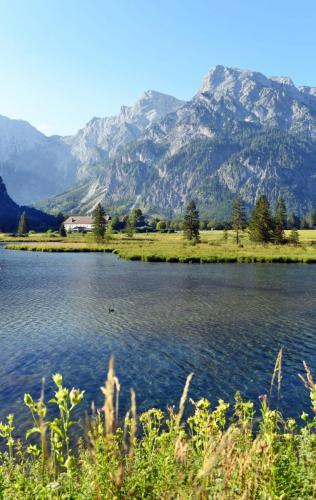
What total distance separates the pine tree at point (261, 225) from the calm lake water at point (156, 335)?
72785 millimetres

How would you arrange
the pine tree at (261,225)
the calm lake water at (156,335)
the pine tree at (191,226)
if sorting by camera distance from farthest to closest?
1. the pine tree at (191,226)
2. the pine tree at (261,225)
3. the calm lake water at (156,335)

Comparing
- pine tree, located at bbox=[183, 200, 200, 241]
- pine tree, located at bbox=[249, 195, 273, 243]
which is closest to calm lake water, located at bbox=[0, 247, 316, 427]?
pine tree, located at bbox=[249, 195, 273, 243]

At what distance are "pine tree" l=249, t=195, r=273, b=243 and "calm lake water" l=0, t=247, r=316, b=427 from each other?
72785mm

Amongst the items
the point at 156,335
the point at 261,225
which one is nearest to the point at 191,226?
the point at 261,225

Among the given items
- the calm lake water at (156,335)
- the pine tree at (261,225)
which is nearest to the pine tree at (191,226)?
the pine tree at (261,225)

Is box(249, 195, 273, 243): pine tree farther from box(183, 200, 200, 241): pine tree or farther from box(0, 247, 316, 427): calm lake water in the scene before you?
box(0, 247, 316, 427): calm lake water

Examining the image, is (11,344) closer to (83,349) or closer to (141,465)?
(83,349)

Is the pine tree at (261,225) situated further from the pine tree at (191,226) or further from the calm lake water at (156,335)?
the calm lake water at (156,335)

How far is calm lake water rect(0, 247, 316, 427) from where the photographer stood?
20.4 metres

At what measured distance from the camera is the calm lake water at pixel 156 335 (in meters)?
20.4

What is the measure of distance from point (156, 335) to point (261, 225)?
10720 centimetres

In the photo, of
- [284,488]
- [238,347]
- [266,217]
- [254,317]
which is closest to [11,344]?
[238,347]

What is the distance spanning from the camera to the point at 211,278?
6412cm

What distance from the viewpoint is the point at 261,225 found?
130625mm
